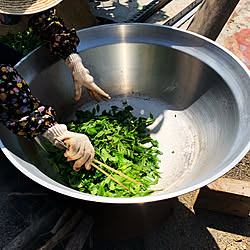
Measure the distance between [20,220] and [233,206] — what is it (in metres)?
2.00

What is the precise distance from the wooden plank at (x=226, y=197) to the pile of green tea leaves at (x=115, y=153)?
56 cm

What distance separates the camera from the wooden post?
2499 millimetres

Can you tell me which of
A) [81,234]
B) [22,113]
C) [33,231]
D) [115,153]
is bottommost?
[81,234]

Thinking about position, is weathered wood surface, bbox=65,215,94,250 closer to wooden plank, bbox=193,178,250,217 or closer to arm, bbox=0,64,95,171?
arm, bbox=0,64,95,171

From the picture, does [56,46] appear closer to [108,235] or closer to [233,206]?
[108,235]

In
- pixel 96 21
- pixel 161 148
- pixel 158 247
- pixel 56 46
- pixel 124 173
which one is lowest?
pixel 158 247

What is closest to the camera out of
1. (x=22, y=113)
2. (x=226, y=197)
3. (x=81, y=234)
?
(x=22, y=113)

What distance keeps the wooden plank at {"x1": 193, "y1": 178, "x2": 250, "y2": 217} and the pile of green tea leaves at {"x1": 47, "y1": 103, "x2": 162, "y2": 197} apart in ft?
1.83

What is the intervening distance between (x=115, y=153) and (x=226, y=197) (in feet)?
3.54

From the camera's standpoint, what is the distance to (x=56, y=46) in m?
2.18

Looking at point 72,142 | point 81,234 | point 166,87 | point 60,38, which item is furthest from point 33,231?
point 166,87

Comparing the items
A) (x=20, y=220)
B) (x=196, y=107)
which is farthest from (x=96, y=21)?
(x=20, y=220)

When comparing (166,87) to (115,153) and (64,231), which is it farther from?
(64,231)

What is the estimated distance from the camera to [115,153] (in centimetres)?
213
